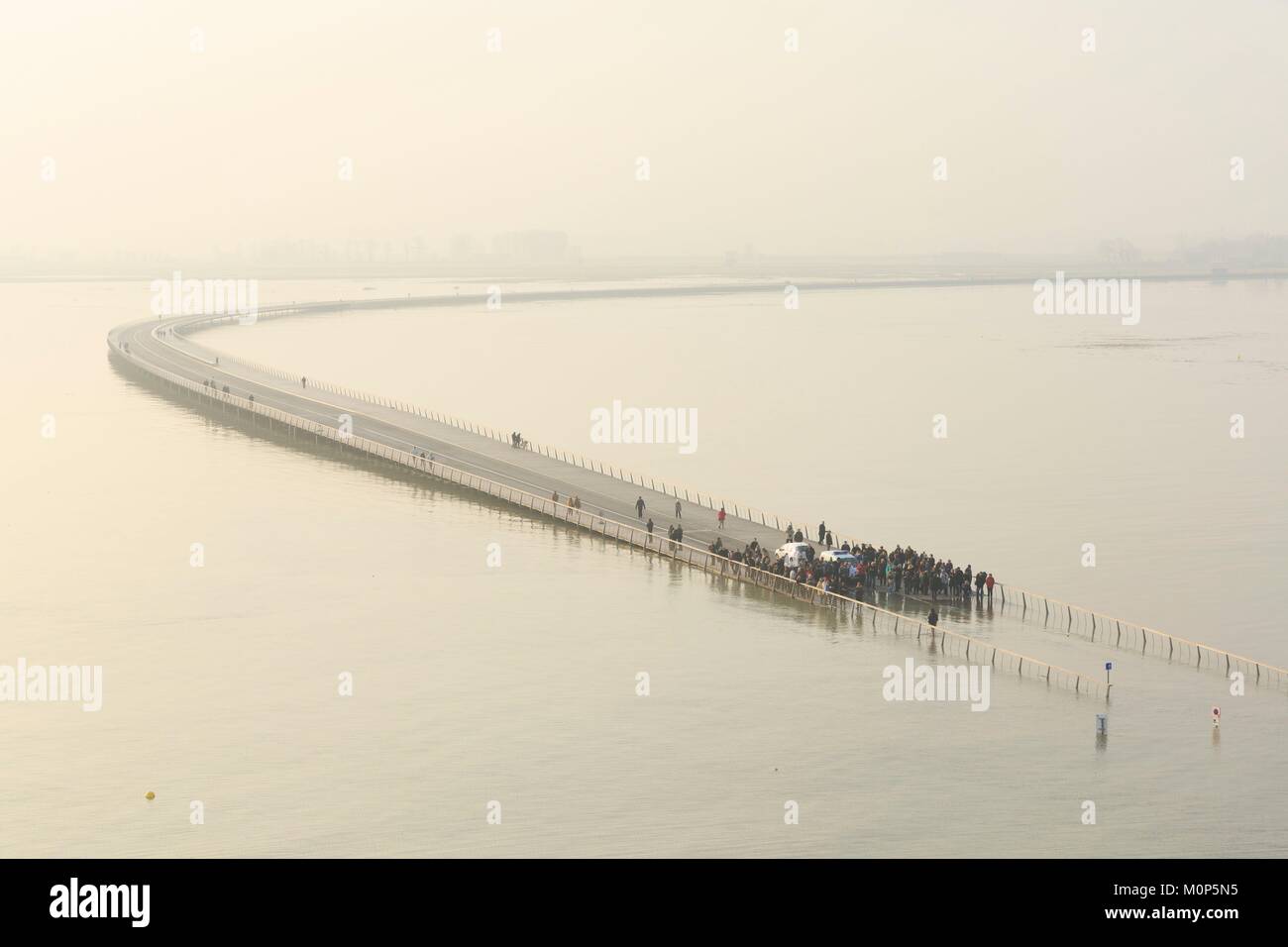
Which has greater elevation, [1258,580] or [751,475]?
[751,475]

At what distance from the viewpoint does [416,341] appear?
543ft

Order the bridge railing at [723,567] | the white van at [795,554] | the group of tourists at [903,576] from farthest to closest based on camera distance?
1. the white van at [795,554]
2. the group of tourists at [903,576]
3. the bridge railing at [723,567]

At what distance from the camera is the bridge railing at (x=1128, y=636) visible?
45.1 m

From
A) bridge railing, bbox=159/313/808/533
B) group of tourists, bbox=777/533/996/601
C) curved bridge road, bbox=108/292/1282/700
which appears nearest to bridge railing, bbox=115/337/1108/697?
curved bridge road, bbox=108/292/1282/700

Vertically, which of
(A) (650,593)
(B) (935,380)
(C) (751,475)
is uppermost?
(B) (935,380)

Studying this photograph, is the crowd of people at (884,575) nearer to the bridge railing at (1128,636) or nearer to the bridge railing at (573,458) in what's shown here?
the bridge railing at (1128,636)

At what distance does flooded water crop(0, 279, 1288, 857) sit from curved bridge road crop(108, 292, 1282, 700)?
1.85 ft

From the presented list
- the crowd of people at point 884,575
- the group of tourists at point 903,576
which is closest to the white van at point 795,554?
the crowd of people at point 884,575

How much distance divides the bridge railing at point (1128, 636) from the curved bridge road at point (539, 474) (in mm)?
659

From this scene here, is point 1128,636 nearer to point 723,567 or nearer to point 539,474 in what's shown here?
point 723,567

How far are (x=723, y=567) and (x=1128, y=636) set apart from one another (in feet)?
47.0
